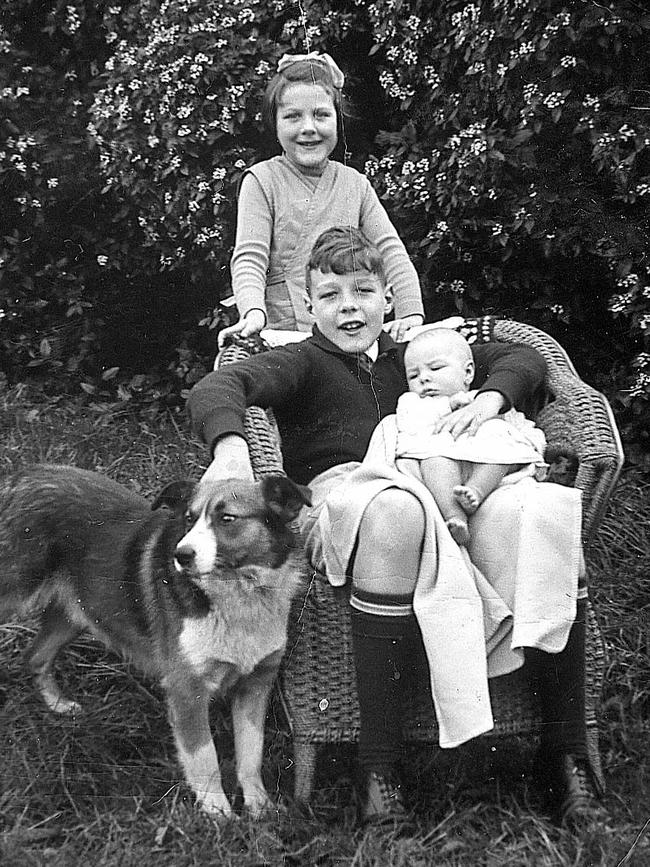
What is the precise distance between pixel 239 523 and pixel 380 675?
0.48m

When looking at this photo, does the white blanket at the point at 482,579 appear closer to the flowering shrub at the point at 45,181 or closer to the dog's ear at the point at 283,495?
the dog's ear at the point at 283,495

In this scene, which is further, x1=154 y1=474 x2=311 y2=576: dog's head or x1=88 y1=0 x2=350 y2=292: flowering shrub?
x1=88 y1=0 x2=350 y2=292: flowering shrub

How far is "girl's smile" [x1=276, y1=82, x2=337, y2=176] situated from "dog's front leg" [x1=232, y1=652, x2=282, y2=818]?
164cm

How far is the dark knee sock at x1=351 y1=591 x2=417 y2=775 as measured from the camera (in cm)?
211

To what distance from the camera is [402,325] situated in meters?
3.04

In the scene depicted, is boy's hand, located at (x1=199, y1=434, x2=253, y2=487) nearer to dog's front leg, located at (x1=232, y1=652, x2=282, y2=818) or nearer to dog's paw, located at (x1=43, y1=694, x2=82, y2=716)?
dog's front leg, located at (x1=232, y1=652, x2=282, y2=818)

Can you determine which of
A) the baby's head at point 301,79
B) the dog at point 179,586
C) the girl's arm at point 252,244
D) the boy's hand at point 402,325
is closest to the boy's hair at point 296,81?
the baby's head at point 301,79

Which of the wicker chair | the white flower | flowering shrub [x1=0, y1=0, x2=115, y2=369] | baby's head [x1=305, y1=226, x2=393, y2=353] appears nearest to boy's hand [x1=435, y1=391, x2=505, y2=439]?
→ the wicker chair

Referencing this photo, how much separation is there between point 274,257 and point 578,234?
1.17m

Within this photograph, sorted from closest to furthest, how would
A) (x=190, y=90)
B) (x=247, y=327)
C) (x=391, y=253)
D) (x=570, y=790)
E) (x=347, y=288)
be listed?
(x=570, y=790)
(x=347, y=288)
(x=247, y=327)
(x=391, y=253)
(x=190, y=90)

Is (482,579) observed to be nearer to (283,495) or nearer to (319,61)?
(283,495)

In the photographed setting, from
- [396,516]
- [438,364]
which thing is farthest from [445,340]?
[396,516]

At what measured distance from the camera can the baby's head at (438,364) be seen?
2.49 meters

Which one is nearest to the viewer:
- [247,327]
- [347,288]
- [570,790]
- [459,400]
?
[570,790]
